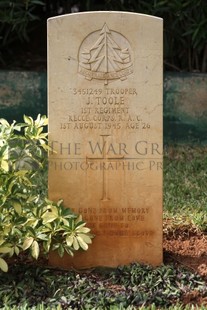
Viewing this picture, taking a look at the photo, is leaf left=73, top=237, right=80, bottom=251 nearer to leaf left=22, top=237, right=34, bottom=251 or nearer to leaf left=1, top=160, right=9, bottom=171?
leaf left=22, top=237, right=34, bottom=251

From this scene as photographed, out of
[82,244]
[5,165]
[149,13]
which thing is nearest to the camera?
[5,165]

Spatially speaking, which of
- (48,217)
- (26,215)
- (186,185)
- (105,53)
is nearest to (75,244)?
(48,217)

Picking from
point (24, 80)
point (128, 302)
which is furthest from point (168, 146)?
point (128, 302)

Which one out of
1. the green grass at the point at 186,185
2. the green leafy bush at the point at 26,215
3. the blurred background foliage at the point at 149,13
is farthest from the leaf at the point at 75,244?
the blurred background foliage at the point at 149,13

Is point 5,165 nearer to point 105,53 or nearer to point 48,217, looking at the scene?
point 48,217

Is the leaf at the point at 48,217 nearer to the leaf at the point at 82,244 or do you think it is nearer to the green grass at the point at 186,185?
the leaf at the point at 82,244

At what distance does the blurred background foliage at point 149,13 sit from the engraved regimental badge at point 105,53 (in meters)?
3.70

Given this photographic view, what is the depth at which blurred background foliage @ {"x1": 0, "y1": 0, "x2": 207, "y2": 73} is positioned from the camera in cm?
814

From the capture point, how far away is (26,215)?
4449mm

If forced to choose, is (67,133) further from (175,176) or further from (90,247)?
(175,176)

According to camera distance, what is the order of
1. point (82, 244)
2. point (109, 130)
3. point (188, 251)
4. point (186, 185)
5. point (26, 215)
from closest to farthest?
point (82, 244) → point (26, 215) → point (109, 130) → point (188, 251) → point (186, 185)

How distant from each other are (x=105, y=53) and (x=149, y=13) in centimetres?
397

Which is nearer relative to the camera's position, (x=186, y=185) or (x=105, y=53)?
(x=105, y=53)

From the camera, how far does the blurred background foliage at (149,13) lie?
8141 millimetres
